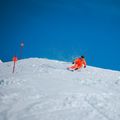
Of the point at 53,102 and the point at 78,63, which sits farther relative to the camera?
the point at 78,63

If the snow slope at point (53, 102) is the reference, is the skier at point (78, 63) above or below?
above

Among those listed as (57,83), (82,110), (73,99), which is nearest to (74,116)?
(82,110)

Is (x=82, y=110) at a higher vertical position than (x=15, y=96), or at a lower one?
lower

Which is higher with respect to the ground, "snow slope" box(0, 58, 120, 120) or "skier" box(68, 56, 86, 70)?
"skier" box(68, 56, 86, 70)

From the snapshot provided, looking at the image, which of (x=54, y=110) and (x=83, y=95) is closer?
(x=54, y=110)

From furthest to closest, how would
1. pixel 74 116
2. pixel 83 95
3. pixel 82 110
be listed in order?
pixel 83 95 < pixel 82 110 < pixel 74 116

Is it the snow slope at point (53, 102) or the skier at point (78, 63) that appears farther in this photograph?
the skier at point (78, 63)

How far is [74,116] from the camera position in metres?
9.16

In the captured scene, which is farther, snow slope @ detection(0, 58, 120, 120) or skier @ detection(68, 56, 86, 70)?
skier @ detection(68, 56, 86, 70)

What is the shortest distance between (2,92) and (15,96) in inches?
32.6

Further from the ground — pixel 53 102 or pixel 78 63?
pixel 78 63

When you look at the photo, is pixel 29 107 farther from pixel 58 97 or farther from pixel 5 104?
pixel 58 97

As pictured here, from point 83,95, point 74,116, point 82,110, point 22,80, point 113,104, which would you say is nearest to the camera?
point 74,116

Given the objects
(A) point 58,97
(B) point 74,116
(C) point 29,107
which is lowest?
(B) point 74,116
